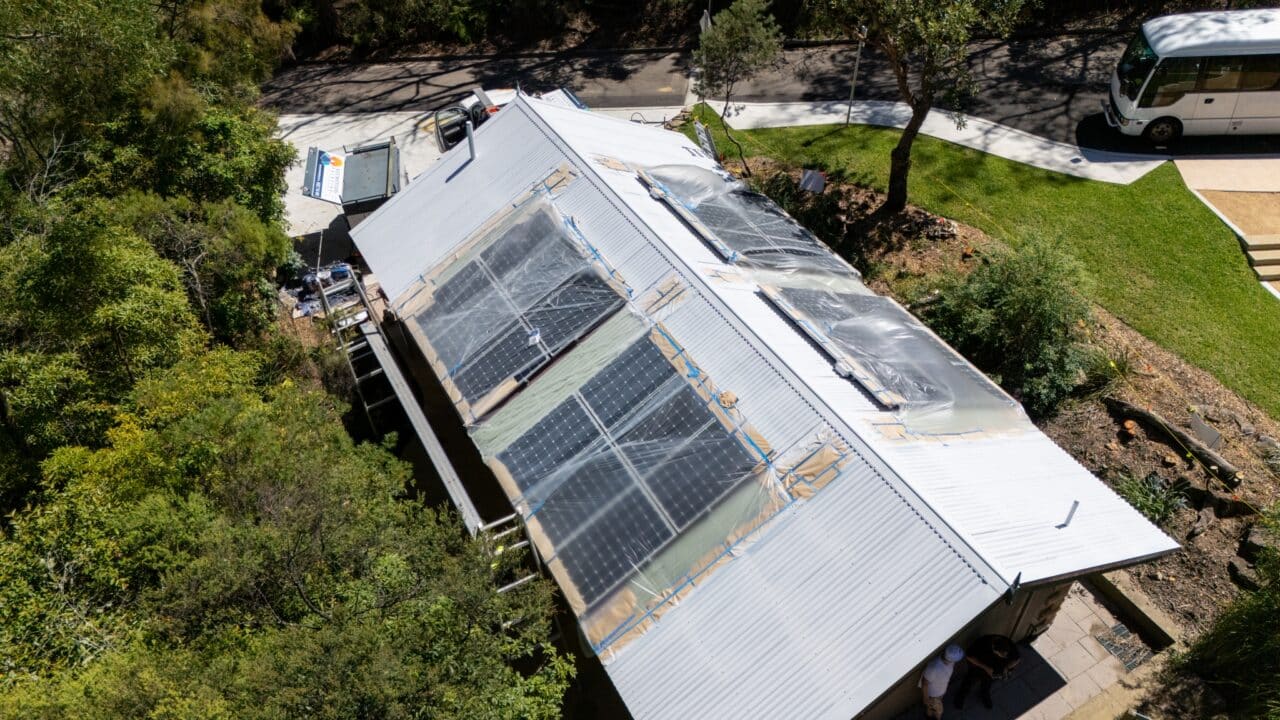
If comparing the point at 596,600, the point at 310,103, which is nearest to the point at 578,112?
the point at 596,600

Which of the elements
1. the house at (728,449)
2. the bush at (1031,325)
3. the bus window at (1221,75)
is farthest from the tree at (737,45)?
the bus window at (1221,75)

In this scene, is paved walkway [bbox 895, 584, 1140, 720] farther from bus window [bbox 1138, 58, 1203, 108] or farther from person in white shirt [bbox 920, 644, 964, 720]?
bus window [bbox 1138, 58, 1203, 108]

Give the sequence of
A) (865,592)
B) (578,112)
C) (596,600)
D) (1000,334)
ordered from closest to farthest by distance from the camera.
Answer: (865,592) → (596,600) → (1000,334) → (578,112)

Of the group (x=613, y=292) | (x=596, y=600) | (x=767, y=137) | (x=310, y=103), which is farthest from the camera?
(x=310, y=103)

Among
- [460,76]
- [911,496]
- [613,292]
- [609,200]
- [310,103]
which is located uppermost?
[310,103]

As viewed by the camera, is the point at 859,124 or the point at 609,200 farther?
the point at 859,124

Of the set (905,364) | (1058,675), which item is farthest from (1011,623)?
(905,364)

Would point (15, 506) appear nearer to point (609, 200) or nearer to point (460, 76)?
point (609, 200)

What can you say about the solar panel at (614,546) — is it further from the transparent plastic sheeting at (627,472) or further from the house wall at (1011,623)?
the house wall at (1011,623)
